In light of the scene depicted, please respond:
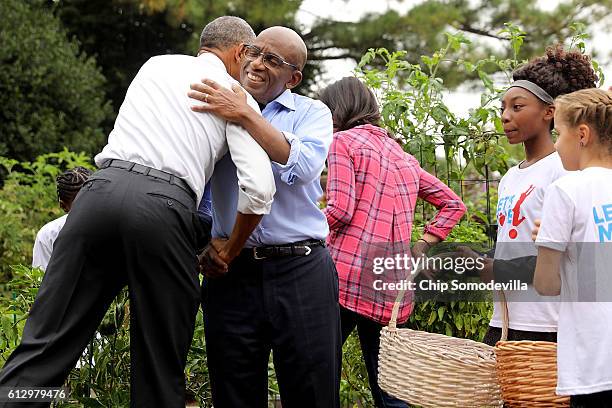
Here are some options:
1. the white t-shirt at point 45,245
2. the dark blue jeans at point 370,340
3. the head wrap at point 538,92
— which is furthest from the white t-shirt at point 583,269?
the white t-shirt at point 45,245

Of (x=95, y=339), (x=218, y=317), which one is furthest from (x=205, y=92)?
(x=95, y=339)

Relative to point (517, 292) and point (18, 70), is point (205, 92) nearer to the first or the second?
point (517, 292)

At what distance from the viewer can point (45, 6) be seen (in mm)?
13867

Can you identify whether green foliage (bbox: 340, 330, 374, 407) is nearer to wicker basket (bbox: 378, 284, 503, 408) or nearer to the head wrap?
wicker basket (bbox: 378, 284, 503, 408)

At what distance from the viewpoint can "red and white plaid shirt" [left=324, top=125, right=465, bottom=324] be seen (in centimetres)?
412

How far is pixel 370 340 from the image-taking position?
168 inches

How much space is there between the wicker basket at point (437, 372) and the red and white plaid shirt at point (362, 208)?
21.0 inches

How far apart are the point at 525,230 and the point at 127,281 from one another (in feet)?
5.01

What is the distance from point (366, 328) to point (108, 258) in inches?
66.9

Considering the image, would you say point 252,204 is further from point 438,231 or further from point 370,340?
point 438,231

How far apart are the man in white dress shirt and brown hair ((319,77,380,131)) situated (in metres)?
1.39

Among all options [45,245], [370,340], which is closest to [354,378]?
[370,340]

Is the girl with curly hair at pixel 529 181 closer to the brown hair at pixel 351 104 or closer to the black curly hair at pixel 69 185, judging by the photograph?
the brown hair at pixel 351 104

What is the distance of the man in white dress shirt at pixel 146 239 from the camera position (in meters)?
2.84
